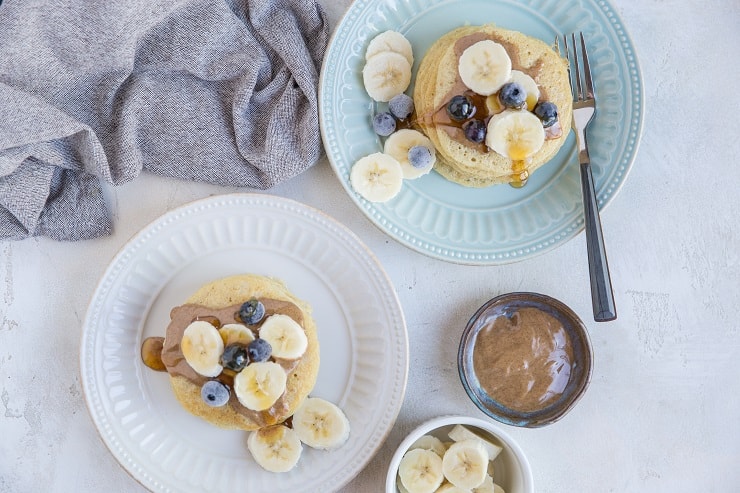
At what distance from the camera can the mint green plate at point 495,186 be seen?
198cm

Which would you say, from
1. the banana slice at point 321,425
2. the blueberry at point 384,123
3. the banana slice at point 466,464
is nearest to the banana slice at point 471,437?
the banana slice at point 466,464

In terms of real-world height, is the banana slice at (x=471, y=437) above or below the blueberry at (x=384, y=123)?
below

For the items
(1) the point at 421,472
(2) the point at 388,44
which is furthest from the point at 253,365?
(2) the point at 388,44

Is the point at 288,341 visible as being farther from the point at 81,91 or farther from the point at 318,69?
the point at 81,91

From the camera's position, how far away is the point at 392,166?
6.47ft

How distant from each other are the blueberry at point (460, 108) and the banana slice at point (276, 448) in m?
1.06

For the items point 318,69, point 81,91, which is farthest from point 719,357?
point 81,91

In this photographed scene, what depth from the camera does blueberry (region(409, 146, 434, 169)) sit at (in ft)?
6.38

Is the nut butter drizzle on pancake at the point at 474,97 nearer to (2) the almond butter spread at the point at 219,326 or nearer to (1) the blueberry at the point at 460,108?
(1) the blueberry at the point at 460,108

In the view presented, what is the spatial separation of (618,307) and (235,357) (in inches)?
50.2

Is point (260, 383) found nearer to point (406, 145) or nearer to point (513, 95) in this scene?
point (406, 145)

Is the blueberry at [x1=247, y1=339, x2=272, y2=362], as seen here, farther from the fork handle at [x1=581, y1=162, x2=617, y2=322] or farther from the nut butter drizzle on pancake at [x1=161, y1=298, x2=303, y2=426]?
the fork handle at [x1=581, y1=162, x2=617, y2=322]

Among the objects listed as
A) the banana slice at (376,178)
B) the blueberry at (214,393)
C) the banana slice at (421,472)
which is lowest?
the blueberry at (214,393)

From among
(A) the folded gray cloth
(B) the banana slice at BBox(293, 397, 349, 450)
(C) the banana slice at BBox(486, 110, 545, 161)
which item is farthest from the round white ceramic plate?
(C) the banana slice at BBox(486, 110, 545, 161)
